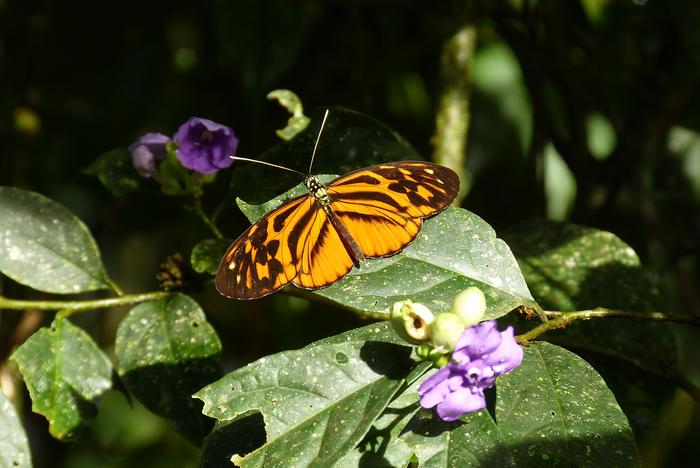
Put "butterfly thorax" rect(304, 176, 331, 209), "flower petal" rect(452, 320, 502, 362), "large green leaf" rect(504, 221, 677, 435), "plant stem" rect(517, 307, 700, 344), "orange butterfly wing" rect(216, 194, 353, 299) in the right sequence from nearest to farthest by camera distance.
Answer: "flower petal" rect(452, 320, 502, 362) < "plant stem" rect(517, 307, 700, 344) < "orange butterfly wing" rect(216, 194, 353, 299) < "butterfly thorax" rect(304, 176, 331, 209) < "large green leaf" rect(504, 221, 677, 435)

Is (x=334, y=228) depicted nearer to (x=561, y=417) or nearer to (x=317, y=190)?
(x=317, y=190)

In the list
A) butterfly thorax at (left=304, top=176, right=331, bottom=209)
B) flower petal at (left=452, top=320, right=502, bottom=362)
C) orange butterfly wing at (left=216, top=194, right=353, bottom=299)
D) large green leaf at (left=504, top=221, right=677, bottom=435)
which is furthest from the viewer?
large green leaf at (left=504, top=221, right=677, bottom=435)

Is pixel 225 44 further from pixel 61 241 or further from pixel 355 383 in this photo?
pixel 355 383

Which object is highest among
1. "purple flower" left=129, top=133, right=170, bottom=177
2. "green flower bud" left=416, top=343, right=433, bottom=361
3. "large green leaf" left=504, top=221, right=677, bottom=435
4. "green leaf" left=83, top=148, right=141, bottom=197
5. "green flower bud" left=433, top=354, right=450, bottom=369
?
"purple flower" left=129, top=133, right=170, bottom=177

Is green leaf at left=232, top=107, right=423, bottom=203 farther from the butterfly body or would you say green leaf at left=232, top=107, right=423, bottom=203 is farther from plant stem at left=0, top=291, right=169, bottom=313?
plant stem at left=0, top=291, right=169, bottom=313

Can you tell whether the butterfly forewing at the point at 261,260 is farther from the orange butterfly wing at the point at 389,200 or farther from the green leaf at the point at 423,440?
the green leaf at the point at 423,440

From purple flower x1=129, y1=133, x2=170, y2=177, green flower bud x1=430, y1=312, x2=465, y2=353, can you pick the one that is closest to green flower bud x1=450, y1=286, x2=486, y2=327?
green flower bud x1=430, y1=312, x2=465, y2=353

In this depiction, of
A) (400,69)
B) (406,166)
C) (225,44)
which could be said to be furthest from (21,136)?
(406,166)
